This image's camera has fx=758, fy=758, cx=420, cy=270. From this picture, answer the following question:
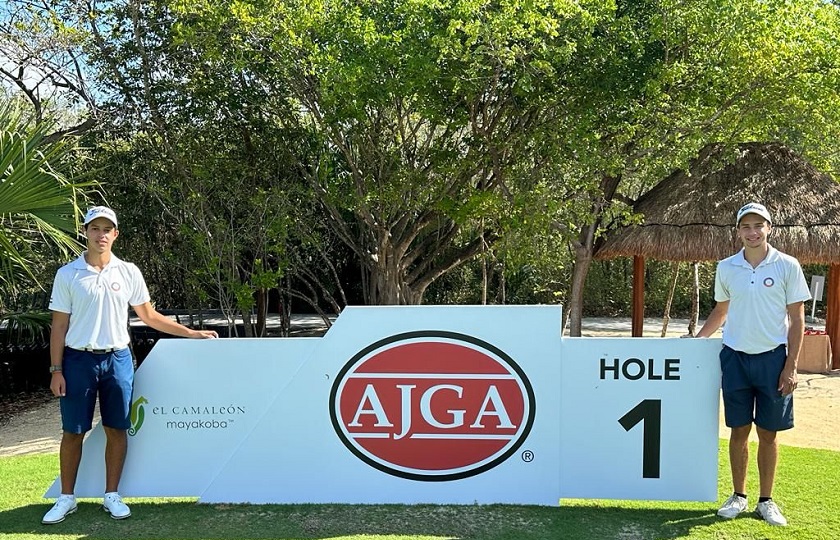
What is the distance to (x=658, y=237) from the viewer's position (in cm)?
1128

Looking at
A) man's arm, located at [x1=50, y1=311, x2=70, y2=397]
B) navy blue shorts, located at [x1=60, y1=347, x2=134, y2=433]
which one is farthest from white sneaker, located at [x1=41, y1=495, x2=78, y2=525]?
man's arm, located at [x1=50, y1=311, x2=70, y2=397]

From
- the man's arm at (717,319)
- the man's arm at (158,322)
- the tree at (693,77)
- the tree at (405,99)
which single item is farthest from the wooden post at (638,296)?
the man's arm at (158,322)

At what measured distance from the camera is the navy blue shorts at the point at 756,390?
4.14 m

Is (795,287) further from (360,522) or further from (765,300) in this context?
(360,522)

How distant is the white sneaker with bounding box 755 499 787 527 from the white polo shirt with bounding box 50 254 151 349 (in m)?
3.73

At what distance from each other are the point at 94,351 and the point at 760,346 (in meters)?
Result: 3.66

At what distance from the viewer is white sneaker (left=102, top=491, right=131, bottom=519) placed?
4.29 metres

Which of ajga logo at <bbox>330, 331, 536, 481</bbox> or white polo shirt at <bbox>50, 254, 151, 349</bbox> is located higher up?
white polo shirt at <bbox>50, 254, 151, 349</bbox>

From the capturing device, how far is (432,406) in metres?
4.46

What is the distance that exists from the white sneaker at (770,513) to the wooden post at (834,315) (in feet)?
28.6

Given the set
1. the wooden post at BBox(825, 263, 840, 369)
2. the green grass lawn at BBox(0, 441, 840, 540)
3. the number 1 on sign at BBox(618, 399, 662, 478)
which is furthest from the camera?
the wooden post at BBox(825, 263, 840, 369)

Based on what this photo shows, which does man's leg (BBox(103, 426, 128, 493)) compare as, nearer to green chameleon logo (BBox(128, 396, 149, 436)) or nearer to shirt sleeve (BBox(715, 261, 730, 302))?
green chameleon logo (BBox(128, 396, 149, 436))

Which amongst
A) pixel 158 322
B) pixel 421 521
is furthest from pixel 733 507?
pixel 158 322

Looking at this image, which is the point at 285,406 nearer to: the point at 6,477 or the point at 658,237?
the point at 6,477
